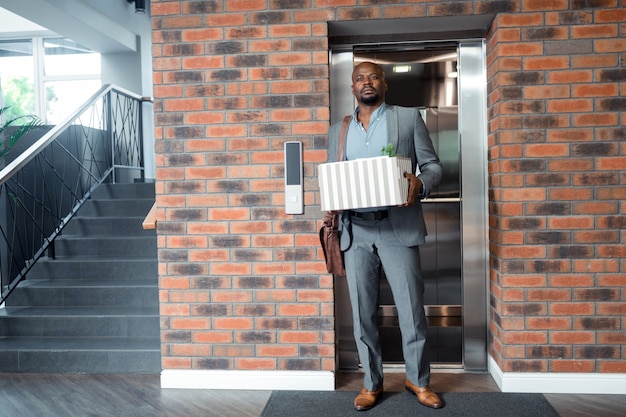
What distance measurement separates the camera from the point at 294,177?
278cm

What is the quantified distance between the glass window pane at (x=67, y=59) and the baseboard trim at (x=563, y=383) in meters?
7.86

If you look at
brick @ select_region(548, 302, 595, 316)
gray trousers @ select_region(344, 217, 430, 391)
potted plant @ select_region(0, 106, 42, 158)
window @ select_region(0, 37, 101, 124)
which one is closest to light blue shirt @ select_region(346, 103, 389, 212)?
gray trousers @ select_region(344, 217, 430, 391)

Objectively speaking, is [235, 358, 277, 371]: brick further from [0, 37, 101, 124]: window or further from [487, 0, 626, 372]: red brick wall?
[0, 37, 101, 124]: window

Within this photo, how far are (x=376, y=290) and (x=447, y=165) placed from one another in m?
0.95

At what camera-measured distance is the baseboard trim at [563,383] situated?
8.79 ft

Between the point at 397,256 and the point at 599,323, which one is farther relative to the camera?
the point at 599,323

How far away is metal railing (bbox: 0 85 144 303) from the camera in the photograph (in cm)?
455

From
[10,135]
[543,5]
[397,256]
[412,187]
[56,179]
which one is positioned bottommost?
[397,256]

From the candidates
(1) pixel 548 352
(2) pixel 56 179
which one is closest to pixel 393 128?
(1) pixel 548 352

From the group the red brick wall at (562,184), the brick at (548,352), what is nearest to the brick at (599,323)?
the red brick wall at (562,184)

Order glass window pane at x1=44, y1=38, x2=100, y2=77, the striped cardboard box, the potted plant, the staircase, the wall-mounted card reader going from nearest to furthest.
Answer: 1. the striped cardboard box
2. the wall-mounted card reader
3. the staircase
4. the potted plant
5. glass window pane at x1=44, y1=38, x2=100, y2=77

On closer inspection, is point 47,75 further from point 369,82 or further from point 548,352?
point 548,352

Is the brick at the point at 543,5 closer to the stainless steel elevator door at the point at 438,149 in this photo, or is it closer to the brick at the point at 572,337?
the stainless steel elevator door at the point at 438,149

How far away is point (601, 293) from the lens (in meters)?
2.68
